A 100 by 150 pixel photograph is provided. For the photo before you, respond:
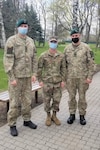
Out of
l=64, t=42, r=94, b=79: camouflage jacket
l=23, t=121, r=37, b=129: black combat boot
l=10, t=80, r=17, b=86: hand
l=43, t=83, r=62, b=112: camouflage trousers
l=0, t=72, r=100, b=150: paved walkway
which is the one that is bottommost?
l=0, t=72, r=100, b=150: paved walkway

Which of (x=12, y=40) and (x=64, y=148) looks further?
(x=12, y=40)

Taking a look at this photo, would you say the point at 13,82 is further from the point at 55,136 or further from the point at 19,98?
the point at 55,136

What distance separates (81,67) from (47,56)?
0.70 metres

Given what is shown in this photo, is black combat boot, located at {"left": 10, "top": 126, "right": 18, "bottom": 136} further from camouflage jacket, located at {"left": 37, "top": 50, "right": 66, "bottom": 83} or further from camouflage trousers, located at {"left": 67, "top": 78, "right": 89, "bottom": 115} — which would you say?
camouflage trousers, located at {"left": 67, "top": 78, "right": 89, "bottom": 115}

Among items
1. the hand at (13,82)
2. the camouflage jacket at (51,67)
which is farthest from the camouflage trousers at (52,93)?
the hand at (13,82)

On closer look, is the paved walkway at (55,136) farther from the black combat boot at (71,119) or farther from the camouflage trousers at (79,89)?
the camouflage trousers at (79,89)

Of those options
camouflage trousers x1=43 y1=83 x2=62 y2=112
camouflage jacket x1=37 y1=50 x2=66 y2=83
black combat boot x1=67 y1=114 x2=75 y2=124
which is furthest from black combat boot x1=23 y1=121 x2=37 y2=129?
camouflage jacket x1=37 y1=50 x2=66 y2=83

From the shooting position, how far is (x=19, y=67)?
4344 millimetres

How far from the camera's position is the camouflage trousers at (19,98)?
14.4 ft

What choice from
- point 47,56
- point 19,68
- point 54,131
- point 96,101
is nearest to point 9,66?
point 19,68

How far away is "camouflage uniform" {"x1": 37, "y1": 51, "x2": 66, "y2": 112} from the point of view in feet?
15.4

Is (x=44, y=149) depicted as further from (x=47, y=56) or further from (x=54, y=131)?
(x=47, y=56)

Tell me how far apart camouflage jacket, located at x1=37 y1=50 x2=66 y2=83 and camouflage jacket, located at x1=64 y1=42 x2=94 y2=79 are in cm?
14

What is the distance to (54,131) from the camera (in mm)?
4648
